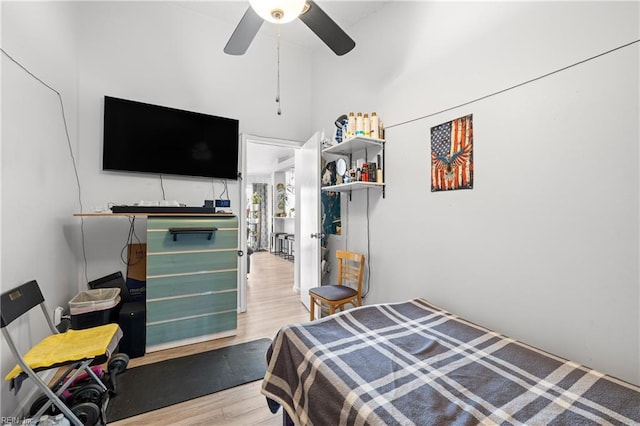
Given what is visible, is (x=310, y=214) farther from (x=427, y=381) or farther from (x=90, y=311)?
(x=427, y=381)

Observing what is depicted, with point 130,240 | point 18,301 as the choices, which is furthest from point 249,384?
point 130,240

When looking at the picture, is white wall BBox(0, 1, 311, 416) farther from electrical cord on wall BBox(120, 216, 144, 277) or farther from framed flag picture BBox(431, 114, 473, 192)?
framed flag picture BBox(431, 114, 473, 192)

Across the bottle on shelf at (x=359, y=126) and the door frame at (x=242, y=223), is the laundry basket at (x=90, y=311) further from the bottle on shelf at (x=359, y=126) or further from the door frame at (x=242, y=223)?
the bottle on shelf at (x=359, y=126)

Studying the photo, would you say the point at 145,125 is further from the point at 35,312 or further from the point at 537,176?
the point at 537,176

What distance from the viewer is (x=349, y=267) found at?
9.66 ft

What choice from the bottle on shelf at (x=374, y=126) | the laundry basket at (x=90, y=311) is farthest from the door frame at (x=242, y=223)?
the bottle on shelf at (x=374, y=126)

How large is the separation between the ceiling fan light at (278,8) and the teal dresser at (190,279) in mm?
1754

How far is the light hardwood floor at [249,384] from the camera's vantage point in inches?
64.8

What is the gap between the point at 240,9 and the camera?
3.00 m

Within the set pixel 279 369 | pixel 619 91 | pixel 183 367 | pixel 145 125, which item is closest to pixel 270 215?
pixel 145 125

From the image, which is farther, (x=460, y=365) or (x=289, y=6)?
(x=289, y=6)

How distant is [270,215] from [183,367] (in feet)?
22.8

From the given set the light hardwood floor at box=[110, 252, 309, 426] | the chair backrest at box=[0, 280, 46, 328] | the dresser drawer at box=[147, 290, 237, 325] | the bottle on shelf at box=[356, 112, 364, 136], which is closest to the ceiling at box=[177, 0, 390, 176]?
the bottle on shelf at box=[356, 112, 364, 136]

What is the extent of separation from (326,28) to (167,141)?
2054mm
